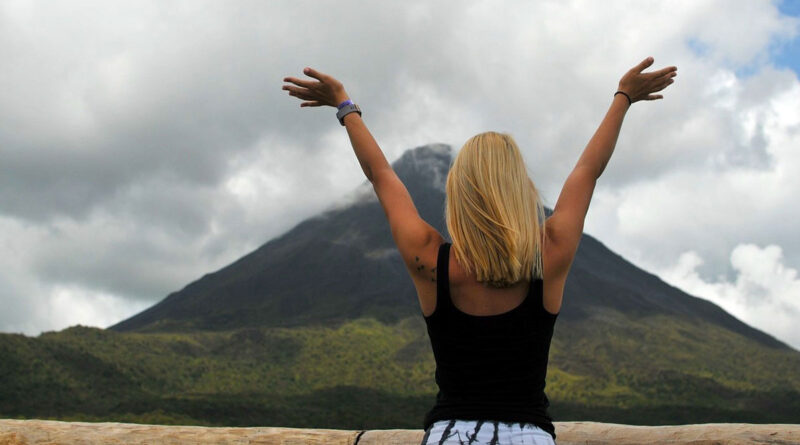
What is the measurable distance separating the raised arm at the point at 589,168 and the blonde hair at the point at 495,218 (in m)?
0.06

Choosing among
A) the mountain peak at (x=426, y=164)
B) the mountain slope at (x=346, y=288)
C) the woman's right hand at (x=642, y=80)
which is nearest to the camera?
the woman's right hand at (x=642, y=80)

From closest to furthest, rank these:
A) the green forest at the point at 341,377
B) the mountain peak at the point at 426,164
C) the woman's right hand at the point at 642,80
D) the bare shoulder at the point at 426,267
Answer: the bare shoulder at the point at 426,267 < the woman's right hand at the point at 642,80 < the green forest at the point at 341,377 < the mountain peak at the point at 426,164

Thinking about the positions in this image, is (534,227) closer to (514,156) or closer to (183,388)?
(514,156)

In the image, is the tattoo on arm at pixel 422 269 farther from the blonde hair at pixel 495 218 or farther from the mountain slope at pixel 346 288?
the mountain slope at pixel 346 288

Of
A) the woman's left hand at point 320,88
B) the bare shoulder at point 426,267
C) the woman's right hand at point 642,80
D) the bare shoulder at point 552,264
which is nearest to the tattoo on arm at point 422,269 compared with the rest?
the bare shoulder at point 426,267

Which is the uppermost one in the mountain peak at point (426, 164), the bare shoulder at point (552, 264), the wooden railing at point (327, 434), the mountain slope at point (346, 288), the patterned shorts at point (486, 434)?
the mountain peak at point (426, 164)

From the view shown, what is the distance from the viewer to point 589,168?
2139 millimetres

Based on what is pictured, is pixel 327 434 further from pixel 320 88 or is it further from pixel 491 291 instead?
pixel 491 291

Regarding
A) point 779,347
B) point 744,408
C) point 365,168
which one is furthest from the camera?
point 779,347

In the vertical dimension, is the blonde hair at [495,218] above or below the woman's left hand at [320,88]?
below

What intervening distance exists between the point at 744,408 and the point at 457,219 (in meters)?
81.5

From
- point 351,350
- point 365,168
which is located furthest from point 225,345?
point 365,168

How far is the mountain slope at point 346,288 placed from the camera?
368 ft

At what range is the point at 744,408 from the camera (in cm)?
7444
